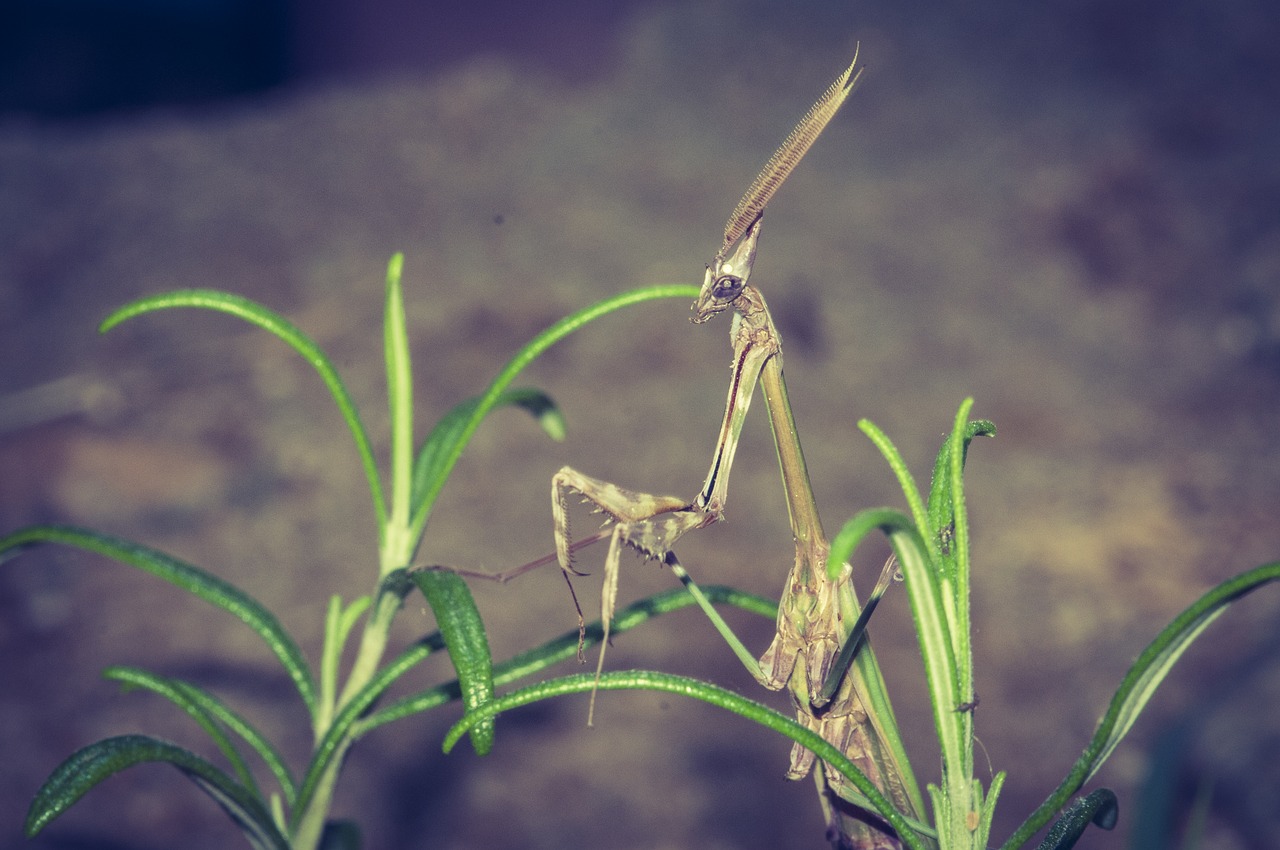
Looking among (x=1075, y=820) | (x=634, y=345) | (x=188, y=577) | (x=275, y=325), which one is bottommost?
(x=1075, y=820)

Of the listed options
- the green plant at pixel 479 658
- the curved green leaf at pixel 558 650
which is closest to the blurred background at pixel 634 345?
the green plant at pixel 479 658

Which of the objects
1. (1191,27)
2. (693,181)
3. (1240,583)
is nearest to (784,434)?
(1240,583)

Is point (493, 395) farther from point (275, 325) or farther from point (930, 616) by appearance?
point (930, 616)

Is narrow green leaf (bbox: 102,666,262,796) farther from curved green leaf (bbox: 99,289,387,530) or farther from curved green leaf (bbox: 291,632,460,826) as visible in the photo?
curved green leaf (bbox: 99,289,387,530)

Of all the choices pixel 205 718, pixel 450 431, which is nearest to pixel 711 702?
pixel 450 431

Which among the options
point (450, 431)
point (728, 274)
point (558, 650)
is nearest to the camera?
point (728, 274)

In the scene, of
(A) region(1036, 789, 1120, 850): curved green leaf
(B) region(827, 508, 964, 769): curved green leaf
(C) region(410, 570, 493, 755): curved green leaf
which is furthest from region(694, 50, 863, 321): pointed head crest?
(A) region(1036, 789, 1120, 850): curved green leaf
